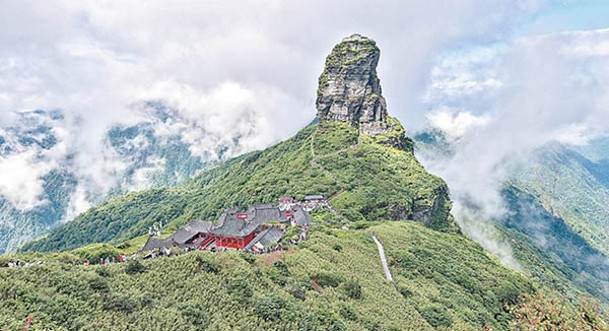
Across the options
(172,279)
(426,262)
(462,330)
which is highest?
(172,279)

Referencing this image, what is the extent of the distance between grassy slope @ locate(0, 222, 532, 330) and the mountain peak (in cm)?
10121

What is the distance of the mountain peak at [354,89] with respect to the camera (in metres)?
136

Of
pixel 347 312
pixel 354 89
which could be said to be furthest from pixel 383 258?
pixel 354 89

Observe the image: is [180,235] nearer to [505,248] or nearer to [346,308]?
[346,308]

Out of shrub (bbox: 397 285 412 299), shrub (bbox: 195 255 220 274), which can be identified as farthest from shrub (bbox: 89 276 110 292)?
shrub (bbox: 397 285 412 299)

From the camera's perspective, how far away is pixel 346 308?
82.4 feet

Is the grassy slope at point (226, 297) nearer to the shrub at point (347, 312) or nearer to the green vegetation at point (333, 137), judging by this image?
the shrub at point (347, 312)

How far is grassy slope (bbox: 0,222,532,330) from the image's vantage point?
653 inches

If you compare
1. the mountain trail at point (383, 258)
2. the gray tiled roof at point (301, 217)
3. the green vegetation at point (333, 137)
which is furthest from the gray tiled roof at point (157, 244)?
the green vegetation at point (333, 137)

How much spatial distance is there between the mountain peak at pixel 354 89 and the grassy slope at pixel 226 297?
3985 inches

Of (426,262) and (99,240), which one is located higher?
(426,262)

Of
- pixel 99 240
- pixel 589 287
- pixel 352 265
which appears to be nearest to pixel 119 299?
pixel 352 265

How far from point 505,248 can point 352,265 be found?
166054 millimetres

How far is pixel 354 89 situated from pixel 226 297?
12579cm
